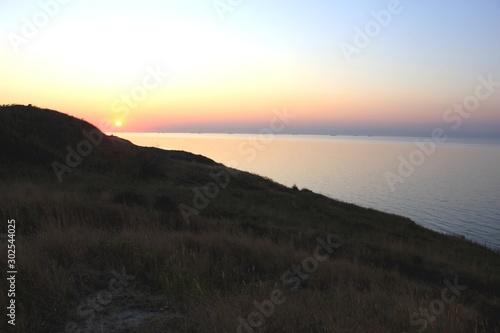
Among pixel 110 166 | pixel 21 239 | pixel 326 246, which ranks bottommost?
pixel 326 246

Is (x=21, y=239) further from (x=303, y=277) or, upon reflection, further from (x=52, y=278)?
(x=303, y=277)

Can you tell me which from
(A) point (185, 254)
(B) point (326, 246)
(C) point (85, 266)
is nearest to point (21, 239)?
(C) point (85, 266)

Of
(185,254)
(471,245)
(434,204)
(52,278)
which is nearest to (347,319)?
(185,254)

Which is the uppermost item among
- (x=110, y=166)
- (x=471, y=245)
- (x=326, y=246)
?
(x=110, y=166)

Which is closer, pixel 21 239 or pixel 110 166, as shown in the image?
pixel 21 239

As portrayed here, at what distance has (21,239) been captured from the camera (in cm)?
669

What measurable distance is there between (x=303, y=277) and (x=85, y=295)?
341cm

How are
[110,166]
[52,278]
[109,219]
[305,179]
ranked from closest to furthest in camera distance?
[52,278], [109,219], [110,166], [305,179]

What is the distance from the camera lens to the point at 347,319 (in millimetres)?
4012

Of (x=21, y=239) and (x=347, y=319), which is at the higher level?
(x=21, y=239)

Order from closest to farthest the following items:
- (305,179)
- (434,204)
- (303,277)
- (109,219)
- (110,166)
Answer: (303,277)
(109,219)
(110,166)
(434,204)
(305,179)

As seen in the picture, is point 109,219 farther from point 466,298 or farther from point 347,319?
point 466,298

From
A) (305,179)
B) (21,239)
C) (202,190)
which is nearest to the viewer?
(21,239)

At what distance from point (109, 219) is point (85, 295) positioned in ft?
18.5
